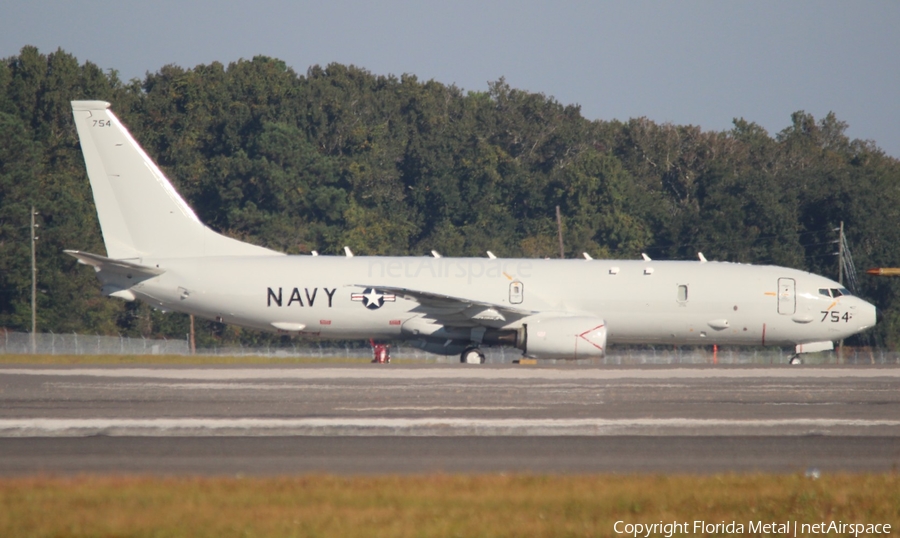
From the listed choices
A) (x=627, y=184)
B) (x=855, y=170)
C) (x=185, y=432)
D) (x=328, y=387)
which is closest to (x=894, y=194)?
(x=855, y=170)

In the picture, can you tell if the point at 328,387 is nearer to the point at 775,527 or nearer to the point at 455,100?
the point at 775,527

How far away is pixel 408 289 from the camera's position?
32.8m

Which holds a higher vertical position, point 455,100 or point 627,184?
point 455,100

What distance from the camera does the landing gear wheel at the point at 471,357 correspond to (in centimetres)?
3275

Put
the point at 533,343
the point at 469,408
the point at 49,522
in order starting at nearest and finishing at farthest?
the point at 49,522, the point at 469,408, the point at 533,343

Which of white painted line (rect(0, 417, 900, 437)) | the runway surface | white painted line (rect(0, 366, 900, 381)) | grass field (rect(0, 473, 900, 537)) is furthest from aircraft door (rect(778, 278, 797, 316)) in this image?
grass field (rect(0, 473, 900, 537))

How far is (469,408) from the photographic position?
1961cm

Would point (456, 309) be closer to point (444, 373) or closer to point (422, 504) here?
point (444, 373)

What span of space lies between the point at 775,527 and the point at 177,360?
30094 mm

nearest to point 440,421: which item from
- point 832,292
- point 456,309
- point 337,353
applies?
point 456,309

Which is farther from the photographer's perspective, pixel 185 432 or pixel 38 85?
pixel 38 85

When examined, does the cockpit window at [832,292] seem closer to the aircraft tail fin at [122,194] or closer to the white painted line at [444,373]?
the white painted line at [444,373]

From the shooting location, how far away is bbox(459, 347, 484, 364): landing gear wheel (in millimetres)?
32750

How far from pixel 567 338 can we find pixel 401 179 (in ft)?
182
